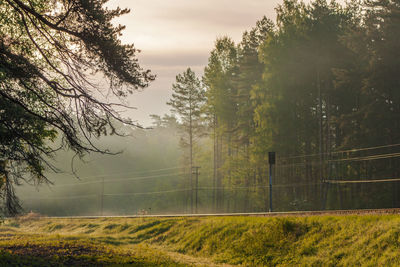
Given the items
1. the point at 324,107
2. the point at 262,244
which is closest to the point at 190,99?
the point at 324,107

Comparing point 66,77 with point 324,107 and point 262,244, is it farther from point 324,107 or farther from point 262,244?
point 324,107

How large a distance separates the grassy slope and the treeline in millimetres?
13112

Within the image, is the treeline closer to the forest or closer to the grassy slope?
the forest

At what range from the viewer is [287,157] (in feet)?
121

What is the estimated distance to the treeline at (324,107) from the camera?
31312 mm

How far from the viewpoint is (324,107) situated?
130 ft

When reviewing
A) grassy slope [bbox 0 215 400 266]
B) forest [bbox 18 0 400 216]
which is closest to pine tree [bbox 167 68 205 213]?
forest [bbox 18 0 400 216]

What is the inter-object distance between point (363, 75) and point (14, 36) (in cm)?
2577

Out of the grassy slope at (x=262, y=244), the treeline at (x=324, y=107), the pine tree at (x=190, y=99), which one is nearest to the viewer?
the grassy slope at (x=262, y=244)

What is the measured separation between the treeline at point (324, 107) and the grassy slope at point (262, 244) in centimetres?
1311

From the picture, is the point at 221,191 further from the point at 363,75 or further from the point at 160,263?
the point at 160,263

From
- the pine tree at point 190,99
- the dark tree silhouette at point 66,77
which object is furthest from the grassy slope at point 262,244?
the pine tree at point 190,99

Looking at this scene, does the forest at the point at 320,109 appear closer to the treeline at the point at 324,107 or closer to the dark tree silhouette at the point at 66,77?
→ the treeline at the point at 324,107

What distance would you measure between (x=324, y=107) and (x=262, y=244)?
26779 mm
